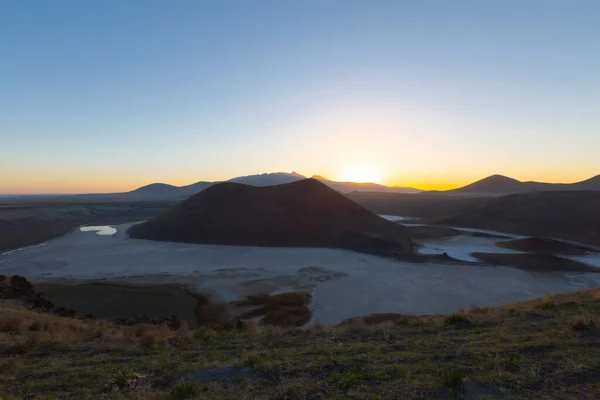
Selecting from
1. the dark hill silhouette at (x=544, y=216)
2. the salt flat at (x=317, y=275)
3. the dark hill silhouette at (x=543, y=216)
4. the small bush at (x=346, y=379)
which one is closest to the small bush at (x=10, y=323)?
the small bush at (x=346, y=379)

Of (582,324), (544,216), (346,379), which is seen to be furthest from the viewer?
(544,216)

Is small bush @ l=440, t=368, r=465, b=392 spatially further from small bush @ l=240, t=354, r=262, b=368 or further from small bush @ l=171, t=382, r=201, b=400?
small bush @ l=171, t=382, r=201, b=400

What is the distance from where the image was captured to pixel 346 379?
7.07 m

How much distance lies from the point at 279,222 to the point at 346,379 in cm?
4788

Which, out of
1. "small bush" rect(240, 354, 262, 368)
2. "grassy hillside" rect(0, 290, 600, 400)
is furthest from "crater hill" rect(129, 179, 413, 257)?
"small bush" rect(240, 354, 262, 368)

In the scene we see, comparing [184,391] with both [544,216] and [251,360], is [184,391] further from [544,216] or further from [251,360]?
[544,216]

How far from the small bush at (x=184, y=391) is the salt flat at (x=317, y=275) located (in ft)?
50.9

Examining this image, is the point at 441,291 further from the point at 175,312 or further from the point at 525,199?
the point at 525,199

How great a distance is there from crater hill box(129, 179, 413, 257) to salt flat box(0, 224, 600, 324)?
4126 mm

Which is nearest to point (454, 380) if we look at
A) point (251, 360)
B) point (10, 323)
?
point (251, 360)

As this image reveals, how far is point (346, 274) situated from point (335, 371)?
87.7ft

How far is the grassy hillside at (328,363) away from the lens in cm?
670

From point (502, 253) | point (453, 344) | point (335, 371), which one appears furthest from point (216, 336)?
point (502, 253)

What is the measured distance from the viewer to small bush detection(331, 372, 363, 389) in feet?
22.8
